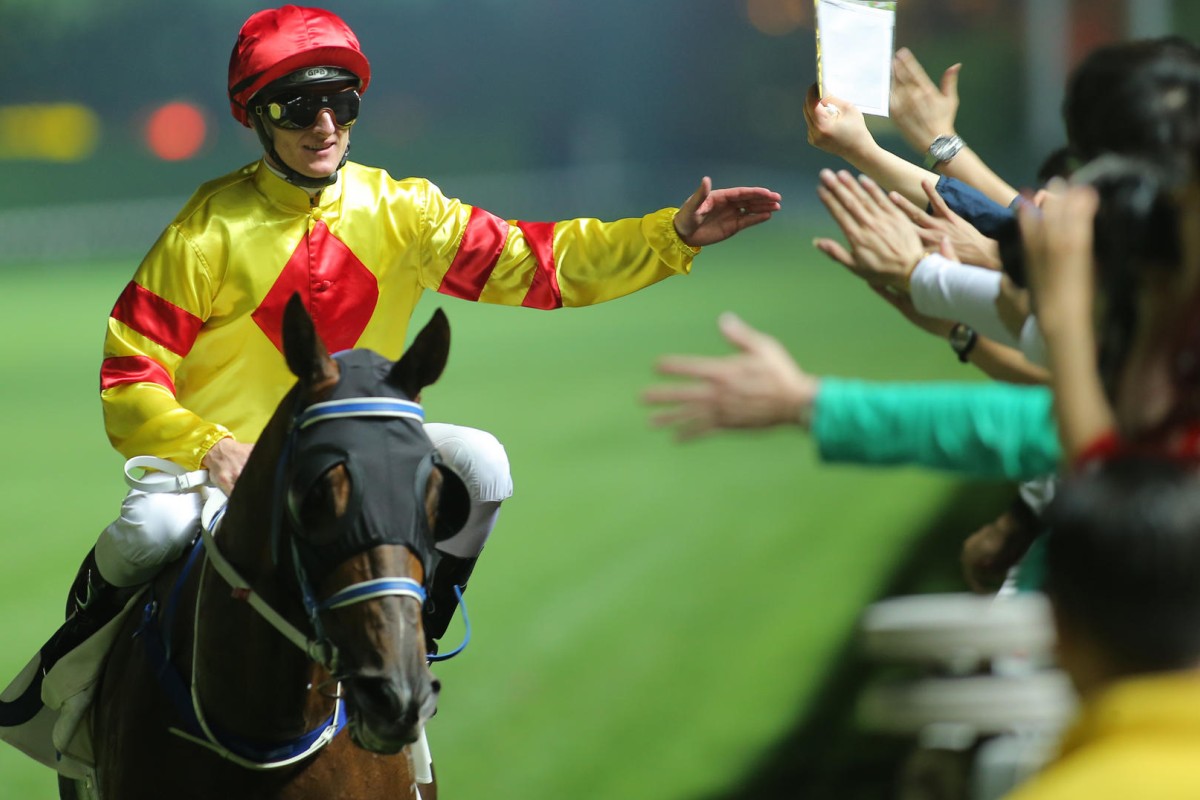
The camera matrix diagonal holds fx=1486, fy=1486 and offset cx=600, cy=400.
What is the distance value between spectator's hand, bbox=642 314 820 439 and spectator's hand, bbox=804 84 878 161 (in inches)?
45.2

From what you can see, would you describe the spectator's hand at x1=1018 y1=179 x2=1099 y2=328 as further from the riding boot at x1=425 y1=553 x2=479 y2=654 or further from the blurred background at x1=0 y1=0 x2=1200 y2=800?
the blurred background at x1=0 y1=0 x2=1200 y2=800

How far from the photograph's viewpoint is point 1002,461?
1858 millimetres

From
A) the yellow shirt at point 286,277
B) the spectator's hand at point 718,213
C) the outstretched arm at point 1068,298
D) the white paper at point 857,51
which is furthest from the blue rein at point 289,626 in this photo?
the white paper at point 857,51

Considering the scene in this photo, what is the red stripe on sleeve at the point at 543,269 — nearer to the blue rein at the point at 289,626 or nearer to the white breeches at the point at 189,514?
the white breeches at the point at 189,514

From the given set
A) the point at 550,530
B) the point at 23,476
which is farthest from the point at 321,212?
the point at 23,476

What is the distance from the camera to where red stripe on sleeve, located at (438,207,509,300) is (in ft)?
9.95

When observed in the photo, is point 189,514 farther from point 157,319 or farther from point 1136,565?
point 1136,565

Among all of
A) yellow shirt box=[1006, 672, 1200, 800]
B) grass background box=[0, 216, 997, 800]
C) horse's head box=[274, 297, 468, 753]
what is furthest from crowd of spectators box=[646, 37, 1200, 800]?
grass background box=[0, 216, 997, 800]

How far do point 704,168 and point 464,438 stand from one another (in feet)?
57.5

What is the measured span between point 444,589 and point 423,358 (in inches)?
28.1

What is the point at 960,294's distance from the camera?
228 centimetres

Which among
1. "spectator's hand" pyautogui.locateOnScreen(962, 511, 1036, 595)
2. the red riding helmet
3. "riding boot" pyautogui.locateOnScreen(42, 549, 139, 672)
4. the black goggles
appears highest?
the red riding helmet

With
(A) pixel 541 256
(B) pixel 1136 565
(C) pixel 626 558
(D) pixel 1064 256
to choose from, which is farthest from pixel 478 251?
(C) pixel 626 558

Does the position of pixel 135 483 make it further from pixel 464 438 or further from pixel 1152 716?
pixel 1152 716
